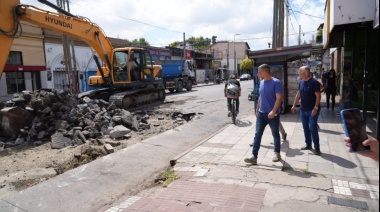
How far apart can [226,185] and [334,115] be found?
7257mm

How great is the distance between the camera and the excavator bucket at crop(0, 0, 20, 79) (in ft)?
23.4

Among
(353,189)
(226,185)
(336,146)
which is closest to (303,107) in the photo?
(336,146)

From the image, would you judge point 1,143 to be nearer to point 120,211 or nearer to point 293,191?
point 120,211

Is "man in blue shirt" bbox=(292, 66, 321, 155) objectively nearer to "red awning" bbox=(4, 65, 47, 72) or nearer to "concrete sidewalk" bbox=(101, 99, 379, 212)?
"concrete sidewalk" bbox=(101, 99, 379, 212)

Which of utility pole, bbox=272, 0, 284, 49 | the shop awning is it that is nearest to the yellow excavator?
the shop awning

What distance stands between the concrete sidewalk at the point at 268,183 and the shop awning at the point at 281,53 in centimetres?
459

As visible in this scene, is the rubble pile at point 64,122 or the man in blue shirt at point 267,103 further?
the rubble pile at point 64,122

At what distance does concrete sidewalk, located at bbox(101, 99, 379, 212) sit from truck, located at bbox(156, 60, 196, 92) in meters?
18.6

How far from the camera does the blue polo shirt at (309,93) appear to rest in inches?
228

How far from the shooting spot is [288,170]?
509 centimetres

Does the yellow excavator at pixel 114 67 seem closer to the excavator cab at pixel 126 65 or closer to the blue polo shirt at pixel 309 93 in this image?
the excavator cab at pixel 126 65

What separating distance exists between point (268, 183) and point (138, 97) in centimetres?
1164

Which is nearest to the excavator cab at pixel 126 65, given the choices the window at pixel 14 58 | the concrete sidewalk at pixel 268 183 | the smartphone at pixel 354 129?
the concrete sidewalk at pixel 268 183

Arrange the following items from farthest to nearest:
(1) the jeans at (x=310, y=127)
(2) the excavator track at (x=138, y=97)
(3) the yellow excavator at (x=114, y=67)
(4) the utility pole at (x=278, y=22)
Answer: (4) the utility pole at (x=278, y=22) → (2) the excavator track at (x=138, y=97) → (3) the yellow excavator at (x=114, y=67) → (1) the jeans at (x=310, y=127)
